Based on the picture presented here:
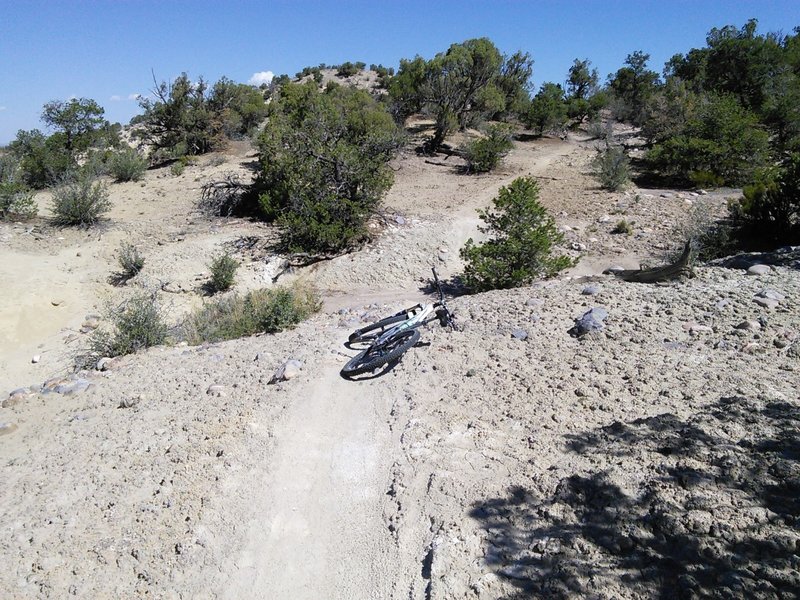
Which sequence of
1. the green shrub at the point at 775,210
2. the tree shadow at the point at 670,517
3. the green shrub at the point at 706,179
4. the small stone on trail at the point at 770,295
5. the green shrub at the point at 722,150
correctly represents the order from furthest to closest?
the green shrub at the point at 722,150 → the green shrub at the point at 706,179 → the green shrub at the point at 775,210 → the small stone on trail at the point at 770,295 → the tree shadow at the point at 670,517

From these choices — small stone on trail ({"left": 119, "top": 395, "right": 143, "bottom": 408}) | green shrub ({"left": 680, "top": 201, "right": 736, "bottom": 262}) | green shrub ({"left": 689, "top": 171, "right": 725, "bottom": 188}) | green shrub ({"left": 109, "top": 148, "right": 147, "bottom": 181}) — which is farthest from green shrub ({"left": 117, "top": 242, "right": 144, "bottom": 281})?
green shrub ({"left": 689, "top": 171, "right": 725, "bottom": 188})

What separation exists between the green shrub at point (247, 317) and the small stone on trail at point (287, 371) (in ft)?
6.93

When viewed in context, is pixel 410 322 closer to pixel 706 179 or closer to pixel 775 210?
pixel 775 210

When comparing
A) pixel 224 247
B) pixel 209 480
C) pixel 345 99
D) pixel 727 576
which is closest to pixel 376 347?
pixel 209 480

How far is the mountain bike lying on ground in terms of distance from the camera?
5.73 m

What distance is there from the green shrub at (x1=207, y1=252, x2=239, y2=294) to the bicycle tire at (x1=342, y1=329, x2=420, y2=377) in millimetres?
6077

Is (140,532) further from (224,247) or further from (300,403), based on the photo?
(224,247)

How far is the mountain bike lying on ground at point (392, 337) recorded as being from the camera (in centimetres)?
573

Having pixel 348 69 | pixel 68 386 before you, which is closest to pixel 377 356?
pixel 68 386

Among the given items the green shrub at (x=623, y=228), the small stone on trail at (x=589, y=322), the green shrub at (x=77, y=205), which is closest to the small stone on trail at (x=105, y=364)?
the small stone on trail at (x=589, y=322)

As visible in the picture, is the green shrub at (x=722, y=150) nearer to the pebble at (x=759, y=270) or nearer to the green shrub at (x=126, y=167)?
the pebble at (x=759, y=270)

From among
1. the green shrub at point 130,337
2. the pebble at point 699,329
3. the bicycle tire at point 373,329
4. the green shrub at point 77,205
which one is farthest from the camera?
the green shrub at point 77,205

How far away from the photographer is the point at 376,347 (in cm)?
582

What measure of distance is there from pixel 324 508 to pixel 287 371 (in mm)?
2191
